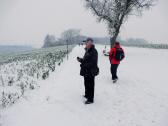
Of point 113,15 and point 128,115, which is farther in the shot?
point 113,15

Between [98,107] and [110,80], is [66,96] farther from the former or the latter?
[110,80]

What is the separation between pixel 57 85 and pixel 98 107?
111 inches

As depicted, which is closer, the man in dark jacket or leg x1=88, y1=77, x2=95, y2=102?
the man in dark jacket

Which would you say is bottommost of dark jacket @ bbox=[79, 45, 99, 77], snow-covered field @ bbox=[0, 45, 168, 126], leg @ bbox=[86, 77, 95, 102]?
snow-covered field @ bbox=[0, 45, 168, 126]

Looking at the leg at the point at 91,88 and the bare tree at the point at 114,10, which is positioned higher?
the bare tree at the point at 114,10

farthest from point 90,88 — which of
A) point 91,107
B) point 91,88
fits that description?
point 91,107

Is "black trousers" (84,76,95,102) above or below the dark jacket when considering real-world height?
below

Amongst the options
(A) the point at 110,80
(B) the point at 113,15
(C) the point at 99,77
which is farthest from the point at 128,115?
(B) the point at 113,15

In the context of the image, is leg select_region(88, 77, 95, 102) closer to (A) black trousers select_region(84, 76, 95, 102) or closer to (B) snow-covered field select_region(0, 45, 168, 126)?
(A) black trousers select_region(84, 76, 95, 102)

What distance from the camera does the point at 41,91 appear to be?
8.69 meters

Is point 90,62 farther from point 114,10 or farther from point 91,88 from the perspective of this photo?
point 114,10

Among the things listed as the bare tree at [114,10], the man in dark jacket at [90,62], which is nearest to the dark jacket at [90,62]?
the man in dark jacket at [90,62]

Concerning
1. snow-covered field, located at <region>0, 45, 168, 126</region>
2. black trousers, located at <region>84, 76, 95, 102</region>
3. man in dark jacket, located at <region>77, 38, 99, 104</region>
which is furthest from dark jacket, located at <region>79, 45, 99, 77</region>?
snow-covered field, located at <region>0, 45, 168, 126</region>

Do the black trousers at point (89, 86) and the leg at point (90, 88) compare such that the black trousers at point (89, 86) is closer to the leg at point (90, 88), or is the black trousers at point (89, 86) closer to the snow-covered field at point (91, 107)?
the leg at point (90, 88)
